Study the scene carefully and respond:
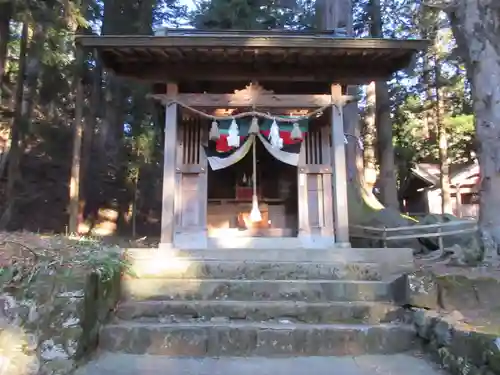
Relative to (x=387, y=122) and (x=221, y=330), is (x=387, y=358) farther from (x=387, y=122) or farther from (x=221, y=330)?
(x=387, y=122)

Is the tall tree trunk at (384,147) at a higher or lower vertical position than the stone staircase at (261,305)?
higher

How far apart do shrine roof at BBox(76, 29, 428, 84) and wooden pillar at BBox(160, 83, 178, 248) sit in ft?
2.11

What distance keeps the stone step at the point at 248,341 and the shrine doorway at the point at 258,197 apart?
5.04 m

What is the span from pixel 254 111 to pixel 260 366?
516 cm

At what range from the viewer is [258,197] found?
10.1 meters

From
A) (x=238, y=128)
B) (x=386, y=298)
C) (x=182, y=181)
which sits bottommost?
(x=386, y=298)

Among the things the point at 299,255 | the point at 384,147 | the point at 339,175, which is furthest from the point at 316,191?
Result: the point at 384,147

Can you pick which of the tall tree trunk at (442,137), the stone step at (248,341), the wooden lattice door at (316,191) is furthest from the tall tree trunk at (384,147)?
the stone step at (248,341)

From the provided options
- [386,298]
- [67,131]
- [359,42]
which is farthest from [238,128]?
[67,131]

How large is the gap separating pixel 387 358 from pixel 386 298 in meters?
1.33

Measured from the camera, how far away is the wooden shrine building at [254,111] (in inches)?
294

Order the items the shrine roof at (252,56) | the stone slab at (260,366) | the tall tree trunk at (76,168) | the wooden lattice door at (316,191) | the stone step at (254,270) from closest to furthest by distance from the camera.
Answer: the stone slab at (260,366) < the stone step at (254,270) < the shrine roof at (252,56) < the wooden lattice door at (316,191) < the tall tree trunk at (76,168)

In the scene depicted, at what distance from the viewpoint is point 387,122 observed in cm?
1388

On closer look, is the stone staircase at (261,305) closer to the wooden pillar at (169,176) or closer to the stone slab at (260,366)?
the stone slab at (260,366)
